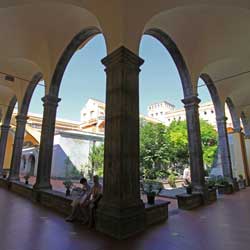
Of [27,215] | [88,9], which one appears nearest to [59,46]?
[88,9]

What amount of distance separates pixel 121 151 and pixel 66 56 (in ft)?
15.4

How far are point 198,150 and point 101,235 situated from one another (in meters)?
4.22

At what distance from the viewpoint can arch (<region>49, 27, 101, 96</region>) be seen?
604cm

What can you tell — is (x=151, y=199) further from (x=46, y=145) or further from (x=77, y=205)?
(x=46, y=145)

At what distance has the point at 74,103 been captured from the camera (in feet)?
61.7

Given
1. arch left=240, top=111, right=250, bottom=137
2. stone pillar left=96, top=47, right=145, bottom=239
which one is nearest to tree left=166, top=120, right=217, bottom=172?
arch left=240, top=111, right=250, bottom=137

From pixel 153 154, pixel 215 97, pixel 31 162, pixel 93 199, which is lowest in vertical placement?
pixel 93 199

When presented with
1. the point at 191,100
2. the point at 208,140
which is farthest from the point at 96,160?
the point at 208,140

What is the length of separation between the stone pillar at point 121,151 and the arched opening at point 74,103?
9.05 feet

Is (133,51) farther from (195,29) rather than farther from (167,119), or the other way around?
(167,119)

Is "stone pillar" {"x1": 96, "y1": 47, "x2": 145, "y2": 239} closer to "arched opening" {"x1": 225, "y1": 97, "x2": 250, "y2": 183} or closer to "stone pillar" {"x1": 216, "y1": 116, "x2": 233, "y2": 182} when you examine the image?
"stone pillar" {"x1": 216, "y1": 116, "x2": 233, "y2": 182}

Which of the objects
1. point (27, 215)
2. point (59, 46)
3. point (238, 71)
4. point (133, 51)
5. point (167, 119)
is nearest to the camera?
point (133, 51)

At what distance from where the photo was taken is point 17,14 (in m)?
5.54

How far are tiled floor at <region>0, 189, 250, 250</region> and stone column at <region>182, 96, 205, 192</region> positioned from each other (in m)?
1.40
